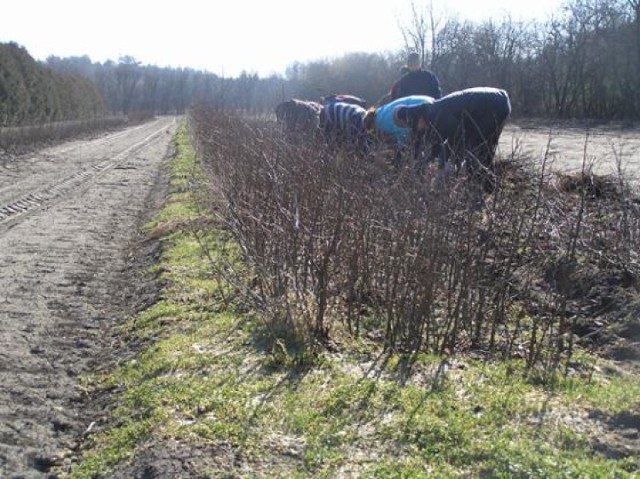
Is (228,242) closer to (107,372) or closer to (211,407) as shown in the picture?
(107,372)

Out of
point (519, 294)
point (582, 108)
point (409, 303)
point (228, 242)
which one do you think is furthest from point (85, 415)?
point (582, 108)

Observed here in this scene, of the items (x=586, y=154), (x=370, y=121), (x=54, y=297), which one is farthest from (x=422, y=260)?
(x=586, y=154)

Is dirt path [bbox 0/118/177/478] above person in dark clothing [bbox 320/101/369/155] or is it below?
below

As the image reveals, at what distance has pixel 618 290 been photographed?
5.41m

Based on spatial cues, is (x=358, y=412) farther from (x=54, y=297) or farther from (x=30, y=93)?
(x=30, y=93)

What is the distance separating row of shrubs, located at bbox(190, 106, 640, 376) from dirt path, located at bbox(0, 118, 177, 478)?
1.45 m

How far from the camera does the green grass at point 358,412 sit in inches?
131

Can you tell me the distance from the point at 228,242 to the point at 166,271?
3.05 feet

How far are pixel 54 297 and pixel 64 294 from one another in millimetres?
137

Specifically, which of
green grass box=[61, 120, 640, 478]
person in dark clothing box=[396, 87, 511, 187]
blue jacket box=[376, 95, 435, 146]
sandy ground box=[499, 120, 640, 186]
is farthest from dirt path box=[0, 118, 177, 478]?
sandy ground box=[499, 120, 640, 186]

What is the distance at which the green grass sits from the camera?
3.34m

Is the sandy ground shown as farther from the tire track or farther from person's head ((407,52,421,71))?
the tire track

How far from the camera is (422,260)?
4770 mm

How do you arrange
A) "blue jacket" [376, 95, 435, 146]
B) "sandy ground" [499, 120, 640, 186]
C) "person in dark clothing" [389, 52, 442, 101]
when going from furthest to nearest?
1. "person in dark clothing" [389, 52, 442, 101]
2. "sandy ground" [499, 120, 640, 186]
3. "blue jacket" [376, 95, 435, 146]
